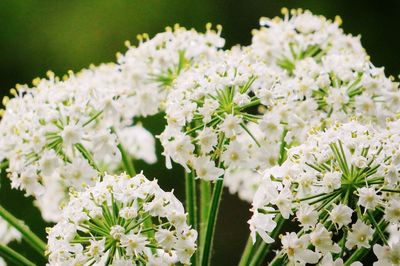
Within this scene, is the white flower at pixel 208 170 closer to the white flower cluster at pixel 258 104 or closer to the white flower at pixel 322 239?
the white flower cluster at pixel 258 104

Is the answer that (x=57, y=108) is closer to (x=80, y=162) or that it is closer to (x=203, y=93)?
(x=80, y=162)

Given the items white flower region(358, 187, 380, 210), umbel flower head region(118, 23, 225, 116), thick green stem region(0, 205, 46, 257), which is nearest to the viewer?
white flower region(358, 187, 380, 210)

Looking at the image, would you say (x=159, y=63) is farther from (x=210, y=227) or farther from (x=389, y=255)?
(x=389, y=255)

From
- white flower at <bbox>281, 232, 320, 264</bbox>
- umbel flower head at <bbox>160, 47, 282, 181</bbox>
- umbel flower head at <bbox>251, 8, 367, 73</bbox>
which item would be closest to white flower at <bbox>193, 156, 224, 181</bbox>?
umbel flower head at <bbox>160, 47, 282, 181</bbox>

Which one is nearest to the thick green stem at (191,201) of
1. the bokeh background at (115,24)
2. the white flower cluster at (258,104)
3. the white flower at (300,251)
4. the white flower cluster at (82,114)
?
the white flower cluster at (258,104)

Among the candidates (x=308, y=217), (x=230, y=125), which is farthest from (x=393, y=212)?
(x=230, y=125)

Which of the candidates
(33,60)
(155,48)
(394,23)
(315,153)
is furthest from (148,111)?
(394,23)

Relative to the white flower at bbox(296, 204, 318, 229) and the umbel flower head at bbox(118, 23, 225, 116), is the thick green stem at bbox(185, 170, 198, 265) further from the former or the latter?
the white flower at bbox(296, 204, 318, 229)
